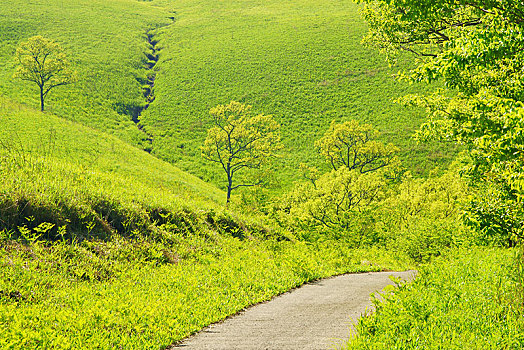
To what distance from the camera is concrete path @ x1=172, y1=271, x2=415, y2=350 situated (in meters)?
6.31

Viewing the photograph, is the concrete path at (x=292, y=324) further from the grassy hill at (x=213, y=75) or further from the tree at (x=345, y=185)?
the grassy hill at (x=213, y=75)

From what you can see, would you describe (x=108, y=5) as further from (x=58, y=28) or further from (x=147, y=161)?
(x=147, y=161)

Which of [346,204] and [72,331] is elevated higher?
[72,331]

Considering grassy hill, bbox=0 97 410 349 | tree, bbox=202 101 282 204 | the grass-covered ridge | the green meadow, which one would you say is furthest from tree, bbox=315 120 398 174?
the grass-covered ridge

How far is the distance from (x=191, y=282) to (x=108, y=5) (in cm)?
11927

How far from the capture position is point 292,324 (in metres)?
7.49

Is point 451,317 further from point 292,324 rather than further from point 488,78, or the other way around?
point 488,78

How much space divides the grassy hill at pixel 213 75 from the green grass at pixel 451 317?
29.6m

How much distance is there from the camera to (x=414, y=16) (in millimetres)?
10938

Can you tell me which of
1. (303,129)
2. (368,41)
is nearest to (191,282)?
(368,41)

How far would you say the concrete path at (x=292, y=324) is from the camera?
631 cm

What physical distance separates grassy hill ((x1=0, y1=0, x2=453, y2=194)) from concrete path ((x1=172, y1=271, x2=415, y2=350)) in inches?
1094

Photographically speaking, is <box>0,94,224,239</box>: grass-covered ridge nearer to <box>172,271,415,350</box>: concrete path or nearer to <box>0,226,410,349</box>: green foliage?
<box>0,226,410,349</box>: green foliage

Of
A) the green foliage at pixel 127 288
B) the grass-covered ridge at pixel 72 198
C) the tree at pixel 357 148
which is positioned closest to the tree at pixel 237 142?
the tree at pixel 357 148
